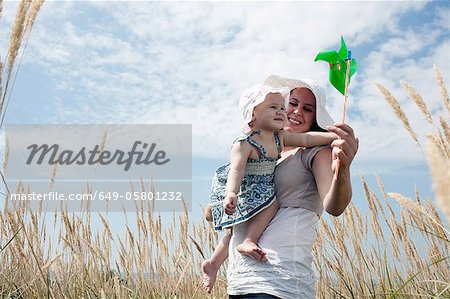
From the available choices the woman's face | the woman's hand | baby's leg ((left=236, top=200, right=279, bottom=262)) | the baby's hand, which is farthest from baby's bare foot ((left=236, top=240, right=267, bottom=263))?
the woman's face

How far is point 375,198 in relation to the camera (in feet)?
10.00

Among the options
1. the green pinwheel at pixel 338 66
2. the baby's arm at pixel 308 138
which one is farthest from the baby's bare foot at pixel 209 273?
the green pinwheel at pixel 338 66

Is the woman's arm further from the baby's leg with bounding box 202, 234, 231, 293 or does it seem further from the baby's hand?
the baby's leg with bounding box 202, 234, 231, 293

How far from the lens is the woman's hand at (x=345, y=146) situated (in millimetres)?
1481

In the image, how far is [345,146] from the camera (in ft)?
4.86

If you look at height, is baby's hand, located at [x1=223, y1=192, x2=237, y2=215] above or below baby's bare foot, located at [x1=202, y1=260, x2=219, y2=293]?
above

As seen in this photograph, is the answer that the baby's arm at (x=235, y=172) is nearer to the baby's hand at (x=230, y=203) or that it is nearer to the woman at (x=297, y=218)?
the baby's hand at (x=230, y=203)

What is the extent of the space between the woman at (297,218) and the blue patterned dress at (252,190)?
Result: 0.12 feet

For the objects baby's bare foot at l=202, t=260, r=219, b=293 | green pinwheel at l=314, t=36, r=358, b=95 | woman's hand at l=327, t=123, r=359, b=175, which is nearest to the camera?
woman's hand at l=327, t=123, r=359, b=175

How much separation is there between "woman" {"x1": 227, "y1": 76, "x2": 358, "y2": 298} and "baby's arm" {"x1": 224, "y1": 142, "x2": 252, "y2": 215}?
13cm

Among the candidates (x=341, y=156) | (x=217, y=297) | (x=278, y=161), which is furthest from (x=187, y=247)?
(x=341, y=156)

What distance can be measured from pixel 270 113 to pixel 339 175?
363 mm

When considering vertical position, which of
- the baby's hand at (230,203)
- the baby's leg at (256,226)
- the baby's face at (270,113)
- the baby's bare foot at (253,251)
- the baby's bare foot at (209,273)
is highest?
the baby's face at (270,113)

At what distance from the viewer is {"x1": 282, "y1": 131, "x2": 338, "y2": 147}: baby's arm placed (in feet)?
5.56
